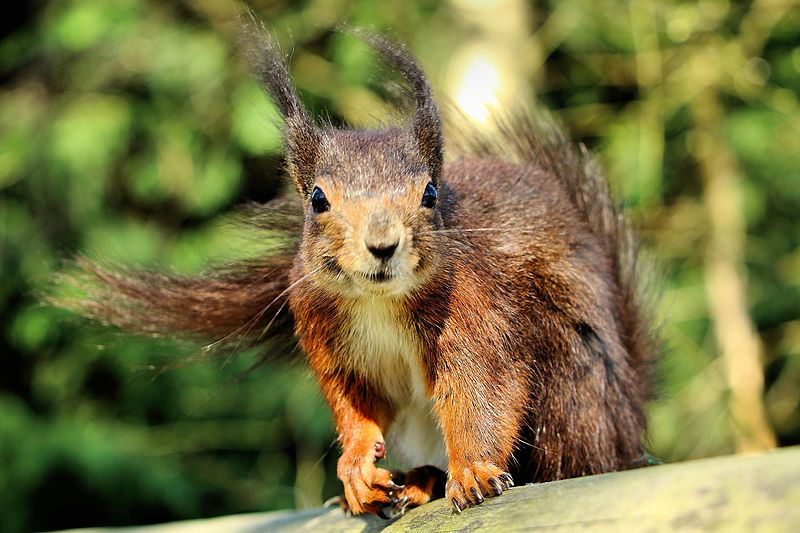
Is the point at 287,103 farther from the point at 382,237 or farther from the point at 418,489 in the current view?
the point at 418,489

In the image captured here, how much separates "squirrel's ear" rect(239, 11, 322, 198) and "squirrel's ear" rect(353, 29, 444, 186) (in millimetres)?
130

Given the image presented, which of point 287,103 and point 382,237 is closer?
point 382,237

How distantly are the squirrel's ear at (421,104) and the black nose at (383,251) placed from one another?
0.20 m

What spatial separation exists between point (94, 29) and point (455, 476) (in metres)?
2.25

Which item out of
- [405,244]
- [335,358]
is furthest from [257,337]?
[405,244]

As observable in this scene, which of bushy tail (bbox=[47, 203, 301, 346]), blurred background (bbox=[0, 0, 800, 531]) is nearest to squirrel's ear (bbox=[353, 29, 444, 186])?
bushy tail (bbox=[47, 203, 301, 346])

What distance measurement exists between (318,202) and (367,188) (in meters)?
0.08

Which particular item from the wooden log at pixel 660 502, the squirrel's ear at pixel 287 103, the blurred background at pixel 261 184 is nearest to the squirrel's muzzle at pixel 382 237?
the squirrel's ear at pixel 287 103

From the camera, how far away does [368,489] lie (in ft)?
4.39

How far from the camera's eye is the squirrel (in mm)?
1296

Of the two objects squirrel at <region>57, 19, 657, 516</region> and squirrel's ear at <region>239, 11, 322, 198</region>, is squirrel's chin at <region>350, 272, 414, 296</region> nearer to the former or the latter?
squirrel at <region>57, 19, 657, 516</region>

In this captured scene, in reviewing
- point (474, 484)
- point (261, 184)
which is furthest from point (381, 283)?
point (261, 184)

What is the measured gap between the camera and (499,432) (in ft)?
4.42

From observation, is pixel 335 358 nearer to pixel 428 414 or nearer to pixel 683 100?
pixel 428 414
